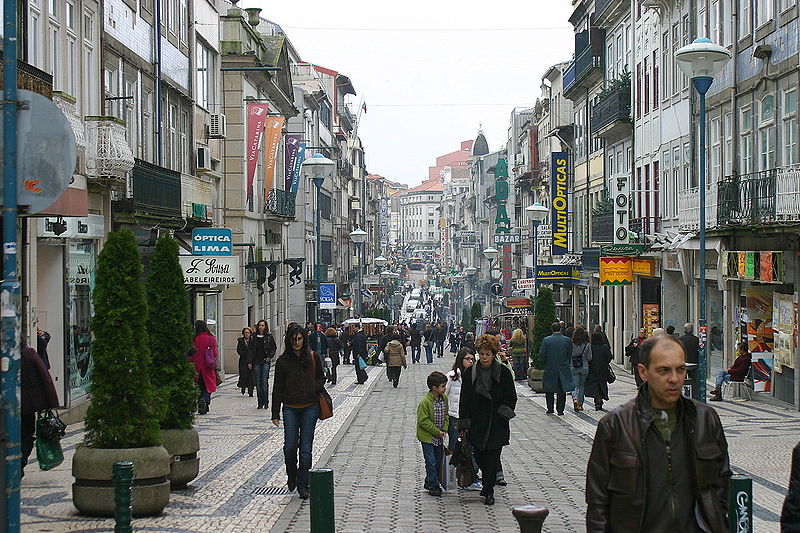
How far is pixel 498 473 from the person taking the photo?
540 inches

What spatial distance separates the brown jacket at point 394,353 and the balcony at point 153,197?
22.9ft

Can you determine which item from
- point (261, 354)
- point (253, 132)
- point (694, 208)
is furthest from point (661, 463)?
point (253, 132)

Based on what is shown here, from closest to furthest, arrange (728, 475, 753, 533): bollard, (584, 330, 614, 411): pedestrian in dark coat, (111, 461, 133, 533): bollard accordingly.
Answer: (728, 475, 753, 533): bollard → (111, 461, 133, 533): bollard → (584, 330, 614, 411): pedestrian in dark coat

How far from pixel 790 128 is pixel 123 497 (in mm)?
18909

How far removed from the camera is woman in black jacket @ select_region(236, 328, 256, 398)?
88.0ft

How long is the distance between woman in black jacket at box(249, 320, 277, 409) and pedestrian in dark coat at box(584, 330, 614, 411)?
6032 millimetres

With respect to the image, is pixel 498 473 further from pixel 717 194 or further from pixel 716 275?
pixel 716 275

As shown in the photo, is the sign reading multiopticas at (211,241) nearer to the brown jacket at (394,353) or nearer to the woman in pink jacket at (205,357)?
the brown jacket at (394,353)

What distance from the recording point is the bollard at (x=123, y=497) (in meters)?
8.44

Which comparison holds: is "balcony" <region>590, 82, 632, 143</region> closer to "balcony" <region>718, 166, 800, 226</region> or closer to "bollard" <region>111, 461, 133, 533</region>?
"balcony" <region>718, 166, 800, 226</region>

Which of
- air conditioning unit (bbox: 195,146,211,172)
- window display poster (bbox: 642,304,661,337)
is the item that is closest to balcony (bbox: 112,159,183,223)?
air conditioning unit (bbox: 195,146,211,172)

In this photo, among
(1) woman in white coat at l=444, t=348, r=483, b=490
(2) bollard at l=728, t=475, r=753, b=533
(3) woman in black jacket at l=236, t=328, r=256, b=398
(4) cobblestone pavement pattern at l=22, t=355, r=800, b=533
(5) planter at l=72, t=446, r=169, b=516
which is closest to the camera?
(2) bollard at l=728, t=475, r=753, b=533

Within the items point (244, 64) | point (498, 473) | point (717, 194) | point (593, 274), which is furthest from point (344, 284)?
point (498, 473)

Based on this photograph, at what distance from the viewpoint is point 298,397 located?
1294cm
